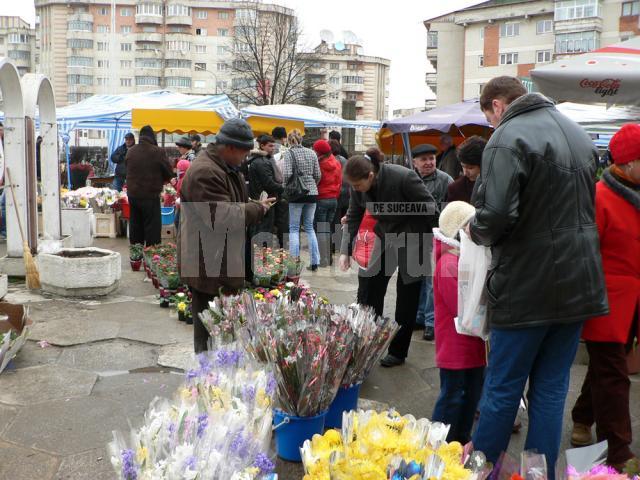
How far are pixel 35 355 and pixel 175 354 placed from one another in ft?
3.61

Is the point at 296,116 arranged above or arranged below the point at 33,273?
Result: above

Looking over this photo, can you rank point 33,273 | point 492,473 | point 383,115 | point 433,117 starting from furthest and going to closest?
point 383,115, point 433,117, point 33,273, point 492,473

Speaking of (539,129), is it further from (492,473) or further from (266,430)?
(266,430)

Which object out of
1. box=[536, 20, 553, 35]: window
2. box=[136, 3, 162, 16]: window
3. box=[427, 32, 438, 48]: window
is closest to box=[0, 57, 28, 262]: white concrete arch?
box=[536, 20, 553, 35]: window

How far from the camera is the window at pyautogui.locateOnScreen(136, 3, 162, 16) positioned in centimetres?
8369

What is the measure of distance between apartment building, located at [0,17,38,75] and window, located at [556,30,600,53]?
235ft

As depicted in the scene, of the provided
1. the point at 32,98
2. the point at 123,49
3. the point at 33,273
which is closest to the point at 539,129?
the point at 33,273

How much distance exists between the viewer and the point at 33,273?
292 inches

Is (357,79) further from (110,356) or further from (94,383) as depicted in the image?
(94,383)

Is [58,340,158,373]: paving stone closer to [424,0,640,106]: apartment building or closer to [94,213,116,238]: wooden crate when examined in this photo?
[94,213,116,238]: wooden crate

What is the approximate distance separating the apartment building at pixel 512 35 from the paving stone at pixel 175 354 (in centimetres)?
4726

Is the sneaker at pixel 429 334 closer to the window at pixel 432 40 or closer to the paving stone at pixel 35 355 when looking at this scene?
the paving stone at pixel 35 355

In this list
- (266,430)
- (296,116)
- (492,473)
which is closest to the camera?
(492,473)

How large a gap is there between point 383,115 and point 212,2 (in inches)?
1125
